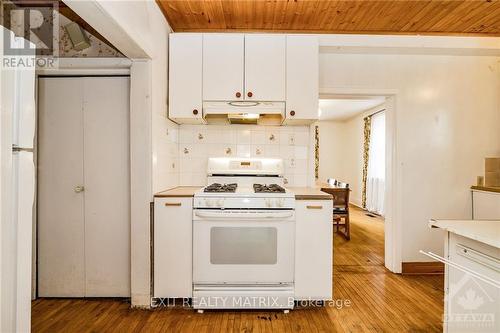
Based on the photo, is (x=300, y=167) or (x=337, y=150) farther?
(x=337, y=150)

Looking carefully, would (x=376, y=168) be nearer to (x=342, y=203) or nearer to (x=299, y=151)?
(x=342, y=203)

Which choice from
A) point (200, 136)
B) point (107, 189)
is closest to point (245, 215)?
point (200, 136)

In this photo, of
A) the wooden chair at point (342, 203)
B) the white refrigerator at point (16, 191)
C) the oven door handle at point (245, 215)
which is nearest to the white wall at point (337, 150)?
the wooden chair at point (342, 203)

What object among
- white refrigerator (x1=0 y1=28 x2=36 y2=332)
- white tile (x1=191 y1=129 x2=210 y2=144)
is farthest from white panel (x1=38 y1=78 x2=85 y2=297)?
white refrigerator (x1=0 y1=28 x2=36 y2=332)

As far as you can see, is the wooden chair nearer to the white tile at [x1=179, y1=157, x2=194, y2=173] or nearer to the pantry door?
the white tile at [x1=179, y1=157, x2=194, y2=173]

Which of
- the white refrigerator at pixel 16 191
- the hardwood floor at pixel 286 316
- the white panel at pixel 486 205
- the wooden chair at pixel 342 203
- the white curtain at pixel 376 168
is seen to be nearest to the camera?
the white refrigerator at pixel 16 191

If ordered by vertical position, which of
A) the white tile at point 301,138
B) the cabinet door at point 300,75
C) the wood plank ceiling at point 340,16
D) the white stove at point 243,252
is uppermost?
the wood plank ceiling at point 340,16

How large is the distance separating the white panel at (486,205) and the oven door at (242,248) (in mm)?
2150

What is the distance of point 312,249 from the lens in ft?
6.93

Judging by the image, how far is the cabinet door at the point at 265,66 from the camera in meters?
2.38

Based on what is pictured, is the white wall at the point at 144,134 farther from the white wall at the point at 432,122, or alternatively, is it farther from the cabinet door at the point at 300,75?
the white wall at the point at 432,122

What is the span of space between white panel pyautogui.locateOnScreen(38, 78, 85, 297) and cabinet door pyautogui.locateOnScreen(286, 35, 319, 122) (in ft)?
5.93

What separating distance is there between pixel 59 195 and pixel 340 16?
115 inches

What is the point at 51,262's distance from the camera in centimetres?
227
